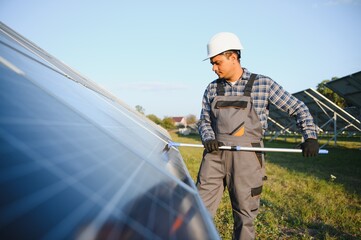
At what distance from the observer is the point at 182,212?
82cm

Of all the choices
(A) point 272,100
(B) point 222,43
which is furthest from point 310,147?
(B) point 222,43

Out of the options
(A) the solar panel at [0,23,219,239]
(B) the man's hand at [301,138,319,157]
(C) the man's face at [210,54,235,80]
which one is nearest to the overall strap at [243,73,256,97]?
(C) the man's face at [210,54,235,80]

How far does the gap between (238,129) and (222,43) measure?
802 mm

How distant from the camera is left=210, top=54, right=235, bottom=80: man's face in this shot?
2533mm

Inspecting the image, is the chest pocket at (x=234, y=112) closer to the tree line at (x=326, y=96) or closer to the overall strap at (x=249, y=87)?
the overall strap at (x=249, y=87)

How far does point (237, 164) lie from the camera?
2363 millimetres

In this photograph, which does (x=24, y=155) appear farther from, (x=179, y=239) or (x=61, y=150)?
(x=179, y=239)

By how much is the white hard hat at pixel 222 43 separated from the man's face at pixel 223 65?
0.05 m

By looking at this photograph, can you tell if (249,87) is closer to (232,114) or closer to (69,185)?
(232,114)

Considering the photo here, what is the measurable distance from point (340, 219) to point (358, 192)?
1443 millimetres

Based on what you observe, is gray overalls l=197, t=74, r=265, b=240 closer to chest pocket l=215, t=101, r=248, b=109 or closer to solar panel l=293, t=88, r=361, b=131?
chest pocket l=215, t=101, r=248, b=109

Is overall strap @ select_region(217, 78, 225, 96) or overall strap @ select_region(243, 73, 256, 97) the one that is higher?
overall strap @ select_region(243, 73, 256, 97)

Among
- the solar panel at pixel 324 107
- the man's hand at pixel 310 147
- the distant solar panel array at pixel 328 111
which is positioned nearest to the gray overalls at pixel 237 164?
the man's hand at pixel 310 147

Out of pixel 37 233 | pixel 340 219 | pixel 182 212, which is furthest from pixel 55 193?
pixel 340 219
